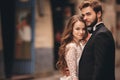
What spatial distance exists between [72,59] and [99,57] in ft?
1.64

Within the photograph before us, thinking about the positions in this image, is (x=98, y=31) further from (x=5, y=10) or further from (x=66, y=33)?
(x=5, y=10)

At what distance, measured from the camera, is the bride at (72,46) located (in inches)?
229

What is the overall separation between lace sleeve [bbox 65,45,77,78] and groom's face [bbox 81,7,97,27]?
0.40 meters

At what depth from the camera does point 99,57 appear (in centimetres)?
539

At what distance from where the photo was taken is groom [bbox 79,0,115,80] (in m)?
5.41

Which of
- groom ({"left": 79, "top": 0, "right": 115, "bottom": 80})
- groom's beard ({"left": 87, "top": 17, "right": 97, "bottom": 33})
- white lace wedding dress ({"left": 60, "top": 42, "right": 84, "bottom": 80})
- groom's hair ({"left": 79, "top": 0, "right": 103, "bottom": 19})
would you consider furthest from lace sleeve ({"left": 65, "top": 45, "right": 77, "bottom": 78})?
groom's hair ({"left": 79, "top": 0, "right": 103, "bottom": 19})

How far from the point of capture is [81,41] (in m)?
5.99

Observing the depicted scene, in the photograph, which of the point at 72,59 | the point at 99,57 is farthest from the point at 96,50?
the point at 72,59

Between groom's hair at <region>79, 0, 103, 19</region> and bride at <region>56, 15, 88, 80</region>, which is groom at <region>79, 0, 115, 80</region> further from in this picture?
bride at <region>56, 15, 88, 80</region>

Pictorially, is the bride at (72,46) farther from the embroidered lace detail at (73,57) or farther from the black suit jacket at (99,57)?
the black suit jacket at (99,57)

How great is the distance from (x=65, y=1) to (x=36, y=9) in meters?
2.16

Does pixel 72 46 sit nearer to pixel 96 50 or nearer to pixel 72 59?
pixel 72 59

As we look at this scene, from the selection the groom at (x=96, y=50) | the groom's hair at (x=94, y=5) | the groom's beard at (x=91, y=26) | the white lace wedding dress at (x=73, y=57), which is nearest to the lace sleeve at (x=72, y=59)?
the white lace wedding dress at (x=73, y=57)

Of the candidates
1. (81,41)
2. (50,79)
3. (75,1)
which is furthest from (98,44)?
(75,1)
